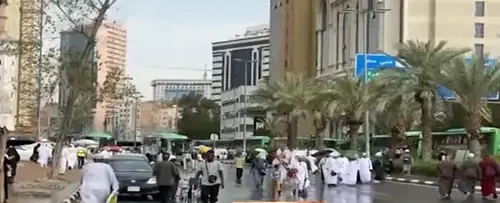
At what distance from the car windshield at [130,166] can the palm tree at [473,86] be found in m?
A: 20.6

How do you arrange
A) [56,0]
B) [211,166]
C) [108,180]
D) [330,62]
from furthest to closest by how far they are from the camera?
[330,62], [56,0], [211,166], [108,180]

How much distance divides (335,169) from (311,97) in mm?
33152

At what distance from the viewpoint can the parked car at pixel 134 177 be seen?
2823 cm

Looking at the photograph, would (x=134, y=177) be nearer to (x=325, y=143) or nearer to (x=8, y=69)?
(x=8, y=69)

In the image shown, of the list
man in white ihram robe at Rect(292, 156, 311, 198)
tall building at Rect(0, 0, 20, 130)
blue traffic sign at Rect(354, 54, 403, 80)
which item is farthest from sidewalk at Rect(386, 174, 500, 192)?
tall building at Rect(0, 0, 20, 130)

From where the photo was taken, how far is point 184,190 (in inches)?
985

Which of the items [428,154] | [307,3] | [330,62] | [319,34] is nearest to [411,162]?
[428,154]

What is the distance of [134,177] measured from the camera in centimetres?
2836

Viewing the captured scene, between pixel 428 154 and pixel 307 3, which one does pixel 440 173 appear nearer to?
pixel 428 154

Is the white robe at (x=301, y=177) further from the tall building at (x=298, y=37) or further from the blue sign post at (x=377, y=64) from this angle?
the tall building at (x=298, y=37)

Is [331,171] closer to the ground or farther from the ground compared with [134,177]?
closer to the ground

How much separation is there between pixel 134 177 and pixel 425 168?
25653 mm

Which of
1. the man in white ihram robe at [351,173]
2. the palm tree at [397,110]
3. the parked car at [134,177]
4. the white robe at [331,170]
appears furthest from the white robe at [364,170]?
the parked car at [134,177]

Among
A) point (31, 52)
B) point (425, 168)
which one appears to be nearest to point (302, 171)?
point (31, 52)
